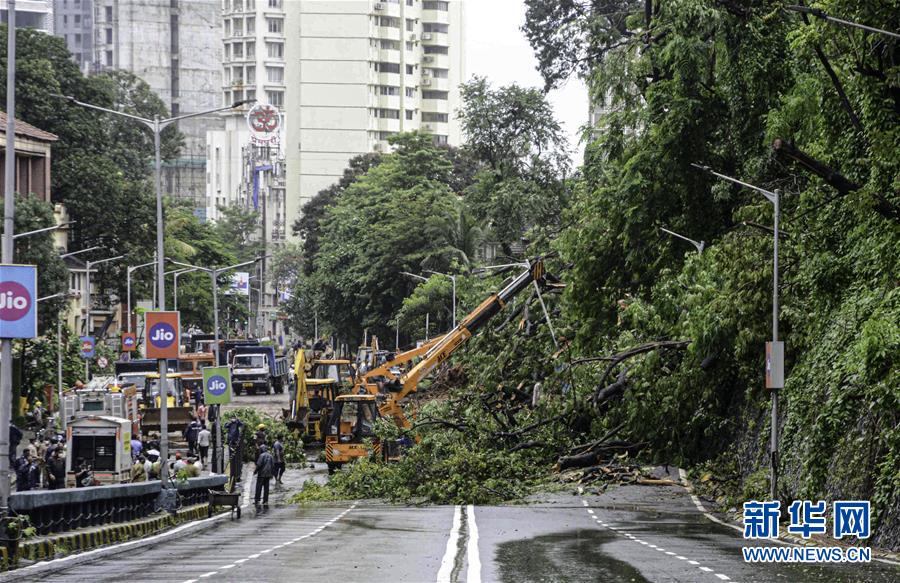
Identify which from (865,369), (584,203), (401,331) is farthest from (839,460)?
(401,331)

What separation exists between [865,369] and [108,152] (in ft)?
231

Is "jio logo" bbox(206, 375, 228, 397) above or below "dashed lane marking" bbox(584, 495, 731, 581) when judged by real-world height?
above

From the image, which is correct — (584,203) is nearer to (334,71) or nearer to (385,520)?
(385,520)

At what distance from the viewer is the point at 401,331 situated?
92.1 metres

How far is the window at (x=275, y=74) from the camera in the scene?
192875mm

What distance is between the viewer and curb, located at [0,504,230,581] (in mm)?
21297

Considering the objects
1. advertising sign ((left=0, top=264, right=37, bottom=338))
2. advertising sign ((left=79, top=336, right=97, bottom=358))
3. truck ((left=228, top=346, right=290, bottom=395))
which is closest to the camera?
advertising sign ((left=0, top=264, right=37, bottom=338))

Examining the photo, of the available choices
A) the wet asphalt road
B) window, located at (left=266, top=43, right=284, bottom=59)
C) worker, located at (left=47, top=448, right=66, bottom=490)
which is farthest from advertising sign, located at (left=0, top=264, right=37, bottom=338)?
window, located at (left=266, top=43, right=284, bottom=59)

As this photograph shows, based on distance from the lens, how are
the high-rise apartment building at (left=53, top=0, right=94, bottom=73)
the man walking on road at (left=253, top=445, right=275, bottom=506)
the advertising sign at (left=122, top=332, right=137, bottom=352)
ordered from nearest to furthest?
the man walking on road at (left=253, top=445, right=275, bottom=506), the advertising sign at (left=122, top=332, right=137, bottom=352), the high-rise apartment building at (left=53, top=0, right=94, bottom=73)

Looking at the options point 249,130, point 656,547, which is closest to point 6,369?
point 656,547

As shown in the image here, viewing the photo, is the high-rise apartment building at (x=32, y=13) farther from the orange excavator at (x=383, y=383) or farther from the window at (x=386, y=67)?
the orange excavator at (x=383, y=383)

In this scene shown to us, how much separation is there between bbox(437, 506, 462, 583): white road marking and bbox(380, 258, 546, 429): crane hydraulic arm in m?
11.9

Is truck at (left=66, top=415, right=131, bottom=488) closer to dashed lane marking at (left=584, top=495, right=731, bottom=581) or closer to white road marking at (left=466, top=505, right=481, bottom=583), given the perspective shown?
white road marking at (left=466, top=505, right=481, bottom=583)

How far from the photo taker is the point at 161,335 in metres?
34.0
